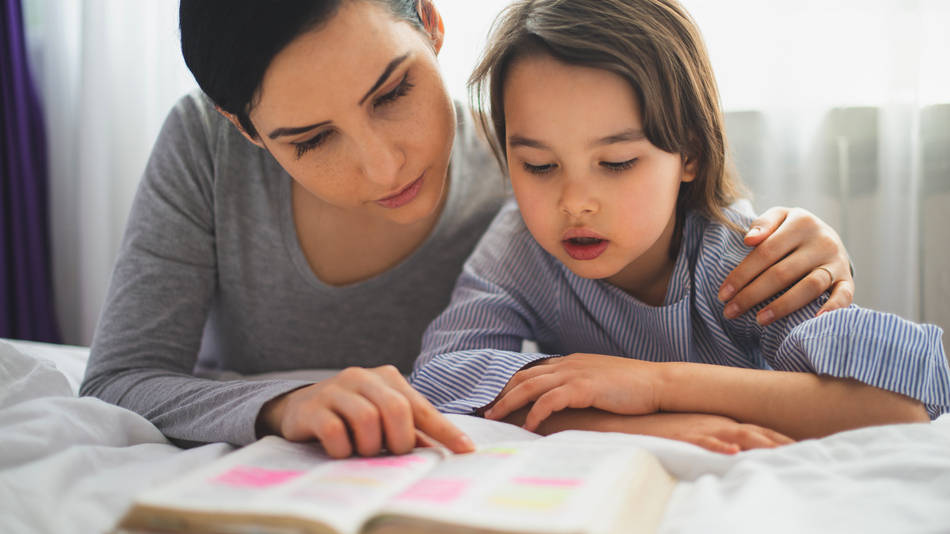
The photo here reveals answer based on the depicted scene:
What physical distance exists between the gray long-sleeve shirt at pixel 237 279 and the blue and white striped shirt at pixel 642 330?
15cm

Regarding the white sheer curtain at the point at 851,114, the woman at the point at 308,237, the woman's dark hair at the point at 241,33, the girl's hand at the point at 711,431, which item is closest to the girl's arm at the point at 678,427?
the girl's hand at the point at 711,431

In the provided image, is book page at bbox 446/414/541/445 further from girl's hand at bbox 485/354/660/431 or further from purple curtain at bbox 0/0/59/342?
purple curtain at bbox 0/0/59/342

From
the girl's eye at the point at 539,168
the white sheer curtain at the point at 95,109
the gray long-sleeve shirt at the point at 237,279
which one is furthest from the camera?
the white sheer curtain at the point at 95,109

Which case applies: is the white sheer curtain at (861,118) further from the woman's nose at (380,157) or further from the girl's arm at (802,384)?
the woman's nose at (380,157)

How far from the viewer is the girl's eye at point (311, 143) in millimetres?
990

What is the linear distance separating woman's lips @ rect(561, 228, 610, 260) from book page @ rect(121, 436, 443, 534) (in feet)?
1.38

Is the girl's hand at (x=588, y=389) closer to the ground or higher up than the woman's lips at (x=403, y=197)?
closer to the ground

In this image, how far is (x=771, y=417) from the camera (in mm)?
865

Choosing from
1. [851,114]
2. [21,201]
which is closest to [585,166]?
[851,114]

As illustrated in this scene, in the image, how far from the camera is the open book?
53cm

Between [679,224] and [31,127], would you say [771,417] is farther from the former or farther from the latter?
[31,127]

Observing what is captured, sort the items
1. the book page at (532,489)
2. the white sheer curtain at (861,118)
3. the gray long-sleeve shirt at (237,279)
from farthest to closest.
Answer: the white sheer curtain at (861,118)
the gray long-sleeve shirt at (237,279)
the book page at (532,489)

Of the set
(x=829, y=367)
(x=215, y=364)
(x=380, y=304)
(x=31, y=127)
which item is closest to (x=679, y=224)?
(x=829, y=367)

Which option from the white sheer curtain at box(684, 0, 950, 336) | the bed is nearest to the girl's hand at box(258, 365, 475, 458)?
the bed
